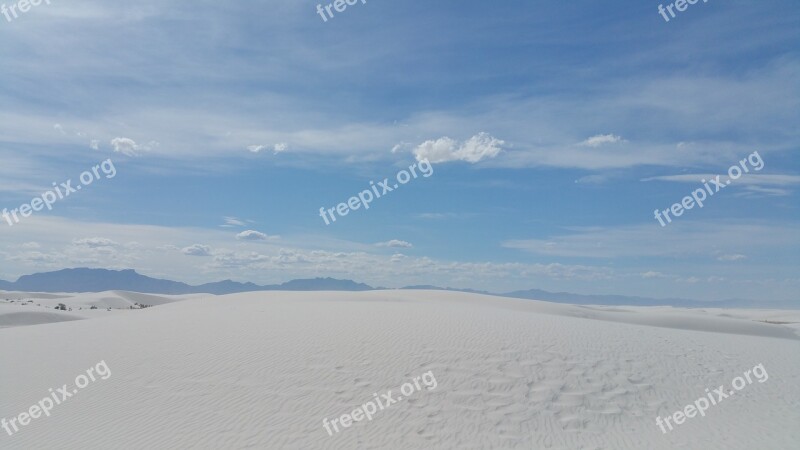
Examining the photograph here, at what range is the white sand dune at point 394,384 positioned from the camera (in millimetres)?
11602

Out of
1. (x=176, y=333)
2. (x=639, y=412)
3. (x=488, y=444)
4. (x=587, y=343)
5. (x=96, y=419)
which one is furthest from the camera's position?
(x=176, y=333)

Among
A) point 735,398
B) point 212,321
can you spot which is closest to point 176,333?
point 212,321

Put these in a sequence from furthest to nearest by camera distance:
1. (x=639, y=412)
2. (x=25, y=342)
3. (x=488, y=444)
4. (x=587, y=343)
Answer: (x=25, y=342) → (x=587, y=343) → (x=639, y=412) → (x=488, y=444)

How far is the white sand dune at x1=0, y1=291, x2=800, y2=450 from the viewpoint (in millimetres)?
11602

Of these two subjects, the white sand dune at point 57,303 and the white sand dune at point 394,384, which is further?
the white sand dune at point 57,303

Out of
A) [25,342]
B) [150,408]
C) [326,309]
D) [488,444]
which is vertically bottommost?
[488,444]

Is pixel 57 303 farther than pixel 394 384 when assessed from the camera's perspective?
Yes

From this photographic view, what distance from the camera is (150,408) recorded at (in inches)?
496

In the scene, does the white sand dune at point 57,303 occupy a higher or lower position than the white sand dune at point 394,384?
higher

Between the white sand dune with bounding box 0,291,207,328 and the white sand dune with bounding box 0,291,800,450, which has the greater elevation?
the white sand dune with bounding box 0,291,207,328

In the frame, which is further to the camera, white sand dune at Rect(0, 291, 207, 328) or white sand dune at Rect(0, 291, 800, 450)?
white sand dune at Rect(0, 291, 207, 328)

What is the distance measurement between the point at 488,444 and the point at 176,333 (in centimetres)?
1182

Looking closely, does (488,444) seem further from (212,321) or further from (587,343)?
(212,321)

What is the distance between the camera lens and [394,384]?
13.6 meters
